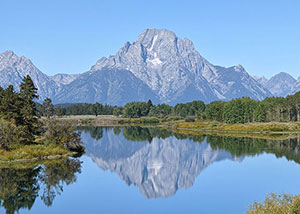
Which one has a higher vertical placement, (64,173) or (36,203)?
(64,173)

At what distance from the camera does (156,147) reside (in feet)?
343

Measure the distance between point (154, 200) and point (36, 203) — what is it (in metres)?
13.8

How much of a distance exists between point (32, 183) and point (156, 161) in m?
34.9

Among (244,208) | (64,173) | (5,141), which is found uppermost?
(5,141)

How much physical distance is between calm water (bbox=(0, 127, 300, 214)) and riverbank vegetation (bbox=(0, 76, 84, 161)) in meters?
6.03

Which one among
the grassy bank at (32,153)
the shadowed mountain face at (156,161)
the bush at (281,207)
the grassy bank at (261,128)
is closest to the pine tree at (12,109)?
the grassy bank at (32,153)

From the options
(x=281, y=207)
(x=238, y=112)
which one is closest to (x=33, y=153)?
(x=281, y=207)

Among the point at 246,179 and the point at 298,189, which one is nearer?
the point at 298,189

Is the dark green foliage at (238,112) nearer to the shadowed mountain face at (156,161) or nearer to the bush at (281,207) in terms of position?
the shadowed mountain face at (156,161)

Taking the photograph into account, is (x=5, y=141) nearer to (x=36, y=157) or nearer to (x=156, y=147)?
(x=36, y=157)

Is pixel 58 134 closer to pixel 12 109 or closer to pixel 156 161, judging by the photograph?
pixel 12 109

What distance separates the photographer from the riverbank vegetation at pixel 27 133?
221 feet

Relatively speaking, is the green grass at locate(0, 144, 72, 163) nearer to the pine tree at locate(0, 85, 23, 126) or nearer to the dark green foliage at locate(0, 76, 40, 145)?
the dark green foliage at locate(0, 76, 40, 145)

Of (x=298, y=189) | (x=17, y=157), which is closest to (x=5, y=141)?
(x=17, y=157)
